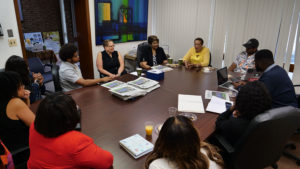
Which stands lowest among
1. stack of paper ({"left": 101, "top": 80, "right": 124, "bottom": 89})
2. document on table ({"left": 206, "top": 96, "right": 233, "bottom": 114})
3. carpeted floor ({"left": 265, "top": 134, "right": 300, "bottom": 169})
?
carpeted floor ({"left": 265, "top": 134, "right": 300, "bottom": 169})

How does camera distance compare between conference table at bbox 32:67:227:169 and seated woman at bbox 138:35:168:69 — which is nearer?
conference table at bbox 32:67:227:169

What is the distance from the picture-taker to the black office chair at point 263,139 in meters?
1.34

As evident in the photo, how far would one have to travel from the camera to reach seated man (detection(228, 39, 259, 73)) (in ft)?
10.7

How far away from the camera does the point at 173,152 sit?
956mm

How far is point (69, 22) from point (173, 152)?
7.03 metres

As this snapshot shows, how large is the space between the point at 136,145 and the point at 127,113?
1.74 ft

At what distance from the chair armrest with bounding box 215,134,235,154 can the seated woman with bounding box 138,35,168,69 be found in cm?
219

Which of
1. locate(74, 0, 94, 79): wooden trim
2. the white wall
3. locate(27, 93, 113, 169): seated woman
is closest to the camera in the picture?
locate(27, 93, 113, 169): seated woman

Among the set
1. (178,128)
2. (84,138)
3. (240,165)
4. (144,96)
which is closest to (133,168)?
(84,138)

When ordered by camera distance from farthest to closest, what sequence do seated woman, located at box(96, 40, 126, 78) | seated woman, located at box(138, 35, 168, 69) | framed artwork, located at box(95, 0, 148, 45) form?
framed artwork, located at box(95, 0, 148, 45) → seated woman, located at box(138, 35, 168, 69) → seated woman, located at box(96, 40, 126, 78)

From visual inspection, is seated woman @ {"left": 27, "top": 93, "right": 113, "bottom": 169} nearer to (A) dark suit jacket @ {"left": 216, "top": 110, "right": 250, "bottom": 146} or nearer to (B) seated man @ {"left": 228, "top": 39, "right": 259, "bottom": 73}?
(A) dark suit jacket @ {"left": 216, "top": 110, "right": 250, "bottom": 146}

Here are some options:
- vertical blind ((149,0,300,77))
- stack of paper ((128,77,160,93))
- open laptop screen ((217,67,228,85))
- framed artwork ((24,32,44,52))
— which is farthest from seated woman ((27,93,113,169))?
framed artwork ((24,32,44,52))

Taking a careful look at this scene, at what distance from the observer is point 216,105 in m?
2.09

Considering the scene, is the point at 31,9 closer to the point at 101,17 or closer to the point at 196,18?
the point at 101,17
